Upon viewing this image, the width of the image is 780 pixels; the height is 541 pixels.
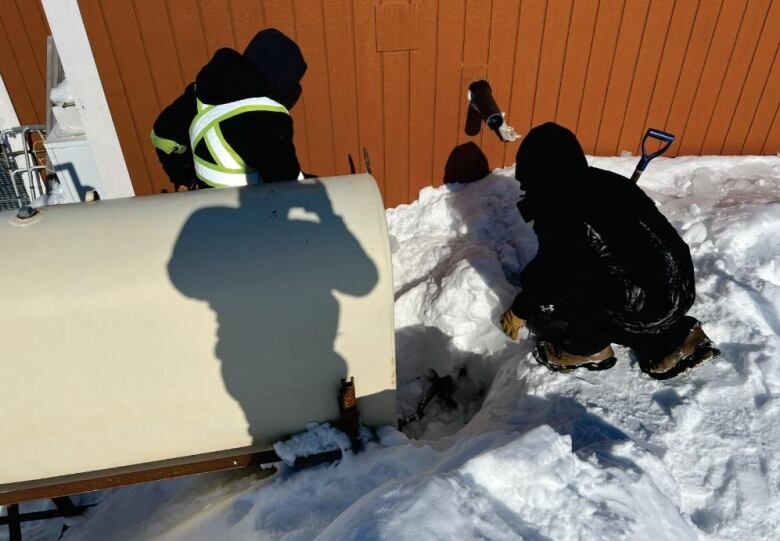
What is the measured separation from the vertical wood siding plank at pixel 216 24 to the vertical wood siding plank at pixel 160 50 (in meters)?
0.21

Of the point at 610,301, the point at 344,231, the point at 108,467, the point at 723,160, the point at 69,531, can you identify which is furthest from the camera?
the point at 723,160

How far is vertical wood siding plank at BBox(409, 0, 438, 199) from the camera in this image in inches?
144

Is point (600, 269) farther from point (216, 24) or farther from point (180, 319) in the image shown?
point (216, 24)

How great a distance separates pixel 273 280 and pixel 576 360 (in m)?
1.50

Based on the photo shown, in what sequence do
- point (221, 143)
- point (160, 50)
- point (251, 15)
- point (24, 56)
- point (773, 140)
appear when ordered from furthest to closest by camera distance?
point (773, 140)
point (24, 56)
point (160, 50)
point (251, 15)
point (221, 143)

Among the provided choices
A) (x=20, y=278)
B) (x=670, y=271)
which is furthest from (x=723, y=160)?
(x=20, y=278)

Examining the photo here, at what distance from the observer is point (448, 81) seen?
152 inches

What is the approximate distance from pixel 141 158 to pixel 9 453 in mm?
2347

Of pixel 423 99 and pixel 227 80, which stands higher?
pixel 227 80

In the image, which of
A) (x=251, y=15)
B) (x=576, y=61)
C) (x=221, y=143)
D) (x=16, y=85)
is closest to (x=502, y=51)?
(x=576, y=61)

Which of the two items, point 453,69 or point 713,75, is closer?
point 453,69

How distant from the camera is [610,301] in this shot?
2541 millimetres

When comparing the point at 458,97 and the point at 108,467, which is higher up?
the point at 458,97

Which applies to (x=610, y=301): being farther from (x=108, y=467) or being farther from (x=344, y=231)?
(x=108, y=467)
